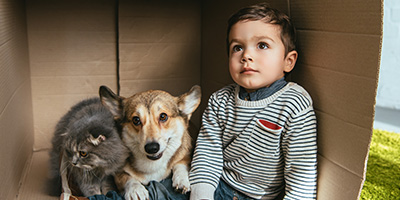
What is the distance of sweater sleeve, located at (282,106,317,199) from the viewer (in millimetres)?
1402

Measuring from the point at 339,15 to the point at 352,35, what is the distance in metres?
0.10

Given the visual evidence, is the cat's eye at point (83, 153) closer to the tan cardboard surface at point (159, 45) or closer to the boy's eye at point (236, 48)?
the boy's eye at point (236, 48)

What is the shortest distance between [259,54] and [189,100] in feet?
1.26

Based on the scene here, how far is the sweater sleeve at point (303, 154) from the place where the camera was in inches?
55.2

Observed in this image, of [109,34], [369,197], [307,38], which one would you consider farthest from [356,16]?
[109,34]

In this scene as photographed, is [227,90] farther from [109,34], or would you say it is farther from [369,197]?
[109,34]

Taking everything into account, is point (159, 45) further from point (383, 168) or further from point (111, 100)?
point (383, 168)

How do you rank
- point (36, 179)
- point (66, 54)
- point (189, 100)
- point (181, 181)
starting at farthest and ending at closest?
point (66, 54), point (36, 179), point (189, 100), point (181, 181)

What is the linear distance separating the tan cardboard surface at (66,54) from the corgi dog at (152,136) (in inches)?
35.2

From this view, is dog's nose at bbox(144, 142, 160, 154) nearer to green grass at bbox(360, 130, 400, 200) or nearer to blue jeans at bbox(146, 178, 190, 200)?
blue jeans at bbox(146, 178, 190, 200)

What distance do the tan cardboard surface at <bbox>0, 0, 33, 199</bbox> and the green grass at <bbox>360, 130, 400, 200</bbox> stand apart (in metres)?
1.67

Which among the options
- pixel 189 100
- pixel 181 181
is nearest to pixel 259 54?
pixel 189 100

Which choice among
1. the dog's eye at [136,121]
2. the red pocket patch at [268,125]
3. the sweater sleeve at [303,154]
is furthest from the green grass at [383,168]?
the dog's eye at [136,121]

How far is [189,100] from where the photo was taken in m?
1.67
